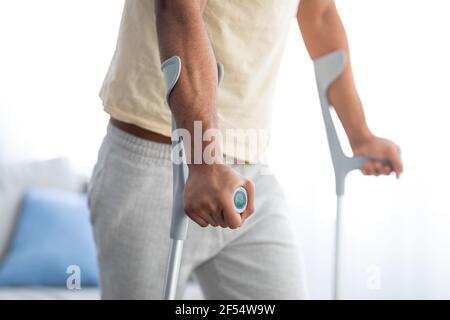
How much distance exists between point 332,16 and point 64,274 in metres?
1.29

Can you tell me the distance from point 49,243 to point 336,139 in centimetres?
127

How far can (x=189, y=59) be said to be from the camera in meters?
0.65

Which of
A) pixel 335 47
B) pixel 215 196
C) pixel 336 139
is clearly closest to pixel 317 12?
pixel 335 47

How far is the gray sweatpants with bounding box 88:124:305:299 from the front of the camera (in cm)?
79

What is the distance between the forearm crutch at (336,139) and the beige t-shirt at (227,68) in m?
0.13

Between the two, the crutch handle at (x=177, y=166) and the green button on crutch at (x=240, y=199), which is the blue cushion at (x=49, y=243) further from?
the green button on crutch at (x=240, y=199)

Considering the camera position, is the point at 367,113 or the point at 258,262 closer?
the point at 258,262

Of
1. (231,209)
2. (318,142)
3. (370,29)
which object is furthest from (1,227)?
(231,209)

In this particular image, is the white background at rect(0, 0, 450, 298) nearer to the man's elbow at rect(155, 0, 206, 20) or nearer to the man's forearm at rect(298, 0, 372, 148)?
the man's forearm at rect(298, 0, 372, 148)

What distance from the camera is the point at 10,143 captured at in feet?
7.18

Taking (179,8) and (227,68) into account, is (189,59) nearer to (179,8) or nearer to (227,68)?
(179,8)

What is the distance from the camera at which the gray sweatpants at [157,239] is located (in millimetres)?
791
